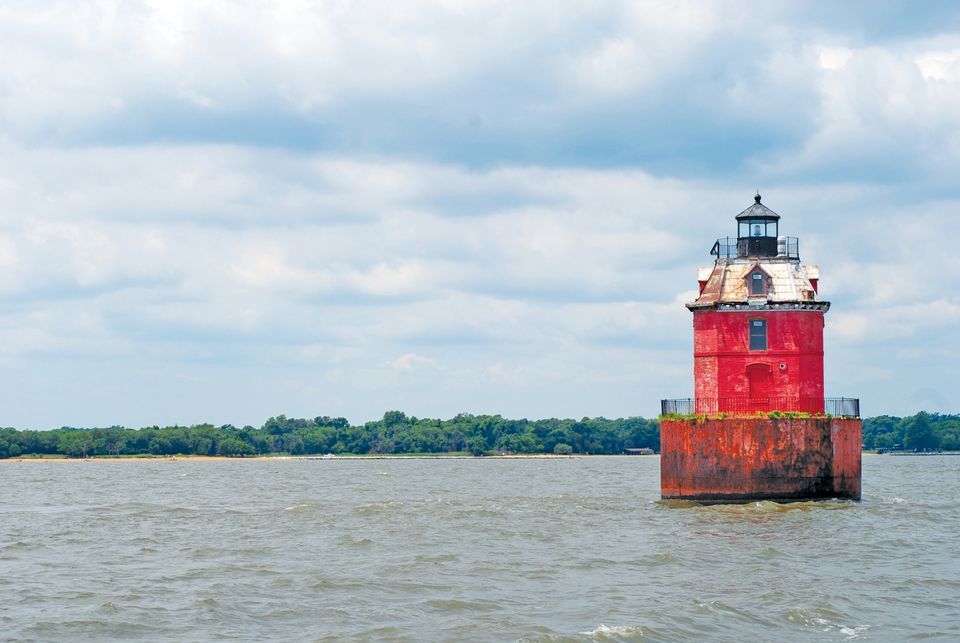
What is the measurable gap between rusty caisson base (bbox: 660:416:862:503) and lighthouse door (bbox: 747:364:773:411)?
1937 mm

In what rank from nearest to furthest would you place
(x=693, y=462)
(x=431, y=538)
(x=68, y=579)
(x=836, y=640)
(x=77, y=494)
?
(x=836, y=640) → (x=68, y=579) → (x=431, y=538) → (x=693, y=462) → (x=77, y=494)

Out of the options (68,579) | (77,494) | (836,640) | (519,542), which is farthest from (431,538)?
(77,494)

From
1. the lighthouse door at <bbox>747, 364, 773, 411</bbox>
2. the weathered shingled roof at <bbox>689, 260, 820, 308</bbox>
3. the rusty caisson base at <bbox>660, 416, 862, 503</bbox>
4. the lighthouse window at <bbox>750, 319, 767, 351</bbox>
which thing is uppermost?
the weathered shingled roof at <bbox>689, 260, 820, 308</bbox>

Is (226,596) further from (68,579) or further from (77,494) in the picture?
(77,494)

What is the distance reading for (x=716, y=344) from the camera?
1758 inches

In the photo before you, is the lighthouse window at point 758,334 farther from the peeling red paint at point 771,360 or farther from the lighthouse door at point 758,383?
the lighthouse door at point 758,383

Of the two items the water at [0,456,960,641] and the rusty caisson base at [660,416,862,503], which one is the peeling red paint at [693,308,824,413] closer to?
the rusty caisson base at [660,416,862,503]

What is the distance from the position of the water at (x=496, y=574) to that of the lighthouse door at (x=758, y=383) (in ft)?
13.8

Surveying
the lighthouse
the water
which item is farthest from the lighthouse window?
the water

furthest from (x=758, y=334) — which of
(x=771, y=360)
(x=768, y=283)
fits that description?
(x=768, y=283)

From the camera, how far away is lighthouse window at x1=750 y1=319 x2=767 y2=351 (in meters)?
44.4

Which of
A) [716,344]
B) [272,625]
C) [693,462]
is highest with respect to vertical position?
[716,344]

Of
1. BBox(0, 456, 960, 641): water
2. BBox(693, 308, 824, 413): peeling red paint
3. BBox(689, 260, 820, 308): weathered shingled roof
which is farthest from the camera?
BBox(689, 260, 820, 308): weathered shingled roof

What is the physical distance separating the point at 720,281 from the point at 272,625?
26439mm
